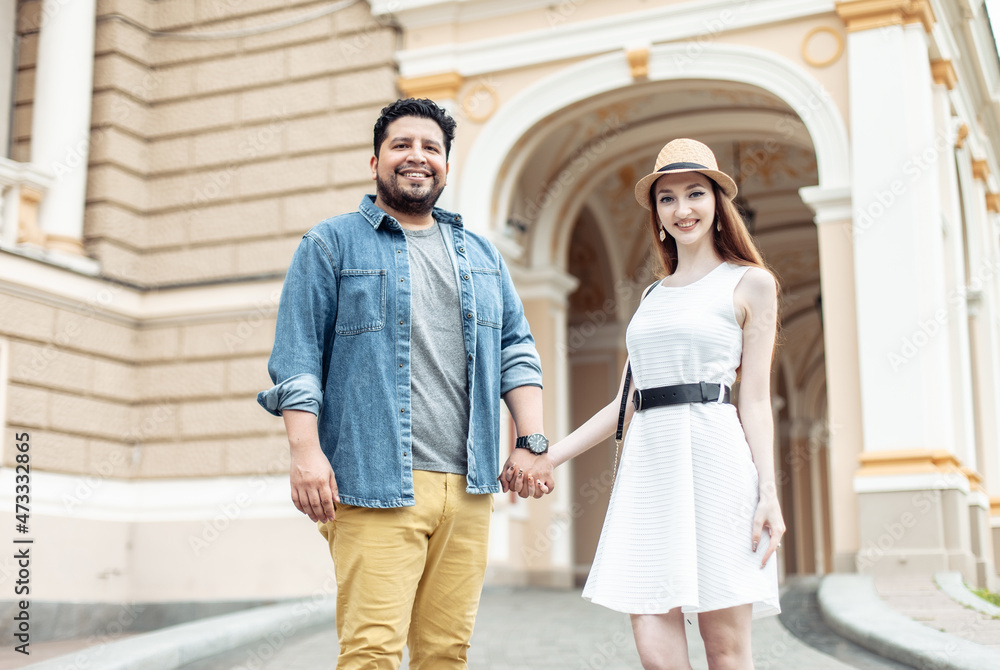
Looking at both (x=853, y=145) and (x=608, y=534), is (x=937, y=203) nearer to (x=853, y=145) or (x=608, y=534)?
(x=853, y=145)

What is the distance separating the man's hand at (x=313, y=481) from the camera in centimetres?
253

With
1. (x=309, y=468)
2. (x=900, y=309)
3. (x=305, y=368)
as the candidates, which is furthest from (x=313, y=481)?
(x=900, y=309)

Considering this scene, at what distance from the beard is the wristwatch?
27.0 inches

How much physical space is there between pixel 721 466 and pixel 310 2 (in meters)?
8.34

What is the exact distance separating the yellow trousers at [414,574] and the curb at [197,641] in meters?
2.36

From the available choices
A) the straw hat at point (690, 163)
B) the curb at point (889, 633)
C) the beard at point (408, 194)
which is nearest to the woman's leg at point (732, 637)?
the straw hat at point (690, 163)

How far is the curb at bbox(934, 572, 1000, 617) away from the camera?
19.5 ft

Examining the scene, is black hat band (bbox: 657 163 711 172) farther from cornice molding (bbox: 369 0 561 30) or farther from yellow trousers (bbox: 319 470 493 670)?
cornice molding (bbox: 369 0 561 30)

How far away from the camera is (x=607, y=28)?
353 inches

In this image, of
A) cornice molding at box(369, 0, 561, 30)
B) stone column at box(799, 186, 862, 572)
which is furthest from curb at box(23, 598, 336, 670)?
cornice molding at box(369, 0, 561, 30)

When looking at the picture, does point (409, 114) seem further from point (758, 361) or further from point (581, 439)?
point (758, 361)

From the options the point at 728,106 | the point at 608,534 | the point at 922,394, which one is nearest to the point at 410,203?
the point at 608,534

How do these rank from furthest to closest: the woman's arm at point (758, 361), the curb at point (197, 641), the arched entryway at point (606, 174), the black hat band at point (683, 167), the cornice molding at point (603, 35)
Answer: the arched entryway at point (606, 174) < the cornice molding at point (603, 35) < the curb at point (197, 641) < the black hat band at point (683, 167) < the woman's arm at point (758, 361)

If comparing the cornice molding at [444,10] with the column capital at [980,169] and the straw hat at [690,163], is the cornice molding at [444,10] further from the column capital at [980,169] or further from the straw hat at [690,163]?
the straw hat at [690,163]
